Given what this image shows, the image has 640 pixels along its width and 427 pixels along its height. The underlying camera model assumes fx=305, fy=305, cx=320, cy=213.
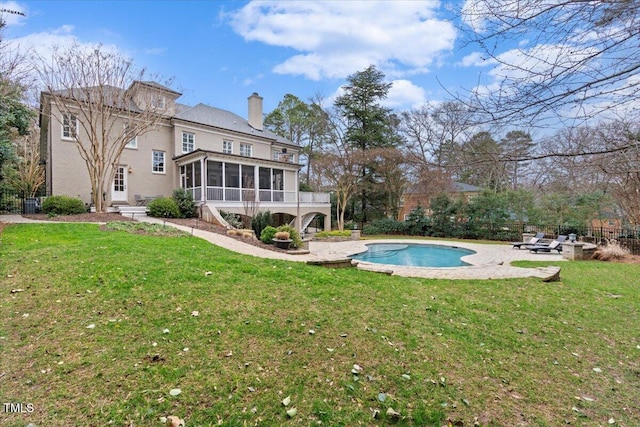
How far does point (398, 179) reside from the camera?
Answer: 25469 millimetres

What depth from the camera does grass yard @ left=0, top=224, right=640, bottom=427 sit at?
250cm

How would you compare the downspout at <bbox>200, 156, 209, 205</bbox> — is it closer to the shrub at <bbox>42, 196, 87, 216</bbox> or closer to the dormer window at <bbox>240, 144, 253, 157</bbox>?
the shrub at <bbox>42, 196, 87, 216</bbox>

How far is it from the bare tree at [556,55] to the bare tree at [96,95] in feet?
53.9

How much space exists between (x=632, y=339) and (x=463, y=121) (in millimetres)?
4007

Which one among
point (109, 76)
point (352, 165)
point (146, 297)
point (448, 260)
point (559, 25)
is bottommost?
point (448, 260)

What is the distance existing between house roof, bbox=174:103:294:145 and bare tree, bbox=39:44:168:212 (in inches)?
139

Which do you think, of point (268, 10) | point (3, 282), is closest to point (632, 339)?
point (3, 282)

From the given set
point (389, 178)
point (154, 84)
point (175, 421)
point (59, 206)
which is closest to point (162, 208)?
point (59, 206)

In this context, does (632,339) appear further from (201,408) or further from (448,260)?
(448,260)

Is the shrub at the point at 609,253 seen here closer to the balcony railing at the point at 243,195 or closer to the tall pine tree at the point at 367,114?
the balcony railing at the point at 243,195

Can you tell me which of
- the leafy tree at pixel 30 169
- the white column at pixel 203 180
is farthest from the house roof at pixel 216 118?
the leafy tree at pixel 30 169

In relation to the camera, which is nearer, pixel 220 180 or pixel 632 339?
pixel 632 339

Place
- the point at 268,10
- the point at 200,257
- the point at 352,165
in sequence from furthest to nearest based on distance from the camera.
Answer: the point at 352,165, the point at 268,10, the point at 200,257

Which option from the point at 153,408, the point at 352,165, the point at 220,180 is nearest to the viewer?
the point at 153,408
